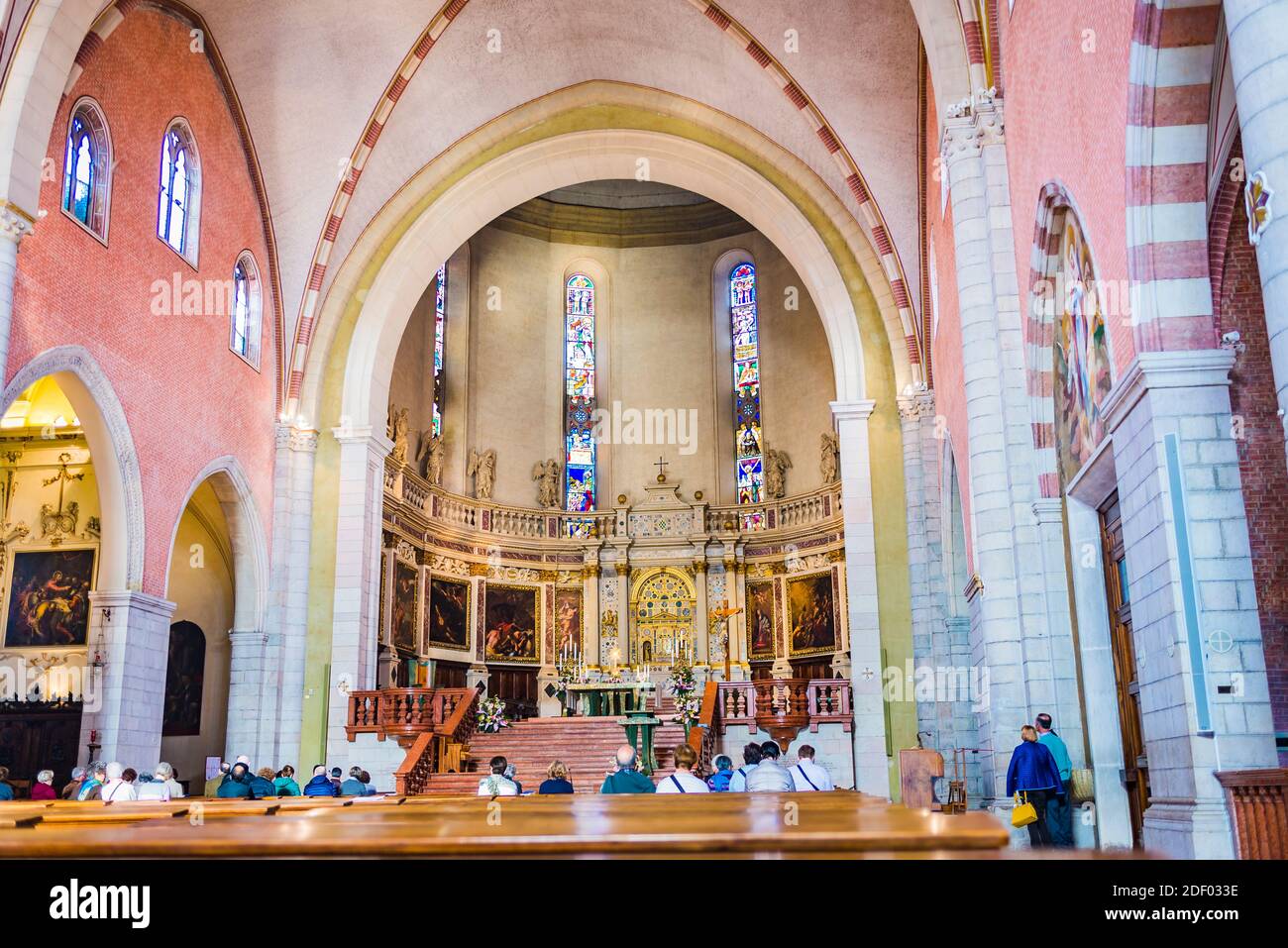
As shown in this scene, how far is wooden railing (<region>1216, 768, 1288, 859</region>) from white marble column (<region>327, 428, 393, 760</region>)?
45.9ft

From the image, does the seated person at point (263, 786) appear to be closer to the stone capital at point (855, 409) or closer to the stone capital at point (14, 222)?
the stone capital at point (14, 222)

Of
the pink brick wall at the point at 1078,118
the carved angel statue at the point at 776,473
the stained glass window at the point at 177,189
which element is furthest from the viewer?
the carved angel statue at the point at 776,473

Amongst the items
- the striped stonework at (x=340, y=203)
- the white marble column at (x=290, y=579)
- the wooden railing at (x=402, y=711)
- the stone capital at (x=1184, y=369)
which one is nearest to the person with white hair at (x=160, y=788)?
the wooden railing at (x=402, y=711)

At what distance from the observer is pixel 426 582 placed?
2234 centimetres

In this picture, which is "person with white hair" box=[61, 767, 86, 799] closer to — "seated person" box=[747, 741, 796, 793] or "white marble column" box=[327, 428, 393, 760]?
"white marble column" box=[327, 428, 393, 760]

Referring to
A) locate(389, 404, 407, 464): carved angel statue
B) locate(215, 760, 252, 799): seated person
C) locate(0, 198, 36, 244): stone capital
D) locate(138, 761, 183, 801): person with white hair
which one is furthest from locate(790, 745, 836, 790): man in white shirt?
locate(389, 404, 407, 464): carved angel statue

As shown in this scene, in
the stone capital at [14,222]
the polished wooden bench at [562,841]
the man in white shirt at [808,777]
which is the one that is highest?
the stone capital at [14,222]

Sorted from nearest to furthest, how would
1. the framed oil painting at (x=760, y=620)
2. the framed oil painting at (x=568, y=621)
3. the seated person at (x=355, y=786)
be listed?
the seated person at (x=355, y=786) < the framed oil painting at (x=760, y=620) < the framed oil painting at (x=568, y=621)

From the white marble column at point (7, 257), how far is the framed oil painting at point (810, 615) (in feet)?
52.1

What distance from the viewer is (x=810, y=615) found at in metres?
23.2

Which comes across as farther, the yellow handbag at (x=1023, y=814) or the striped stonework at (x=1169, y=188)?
the yellow handbag at (x=1023, y=814)

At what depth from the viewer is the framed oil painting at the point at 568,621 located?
973 inches
